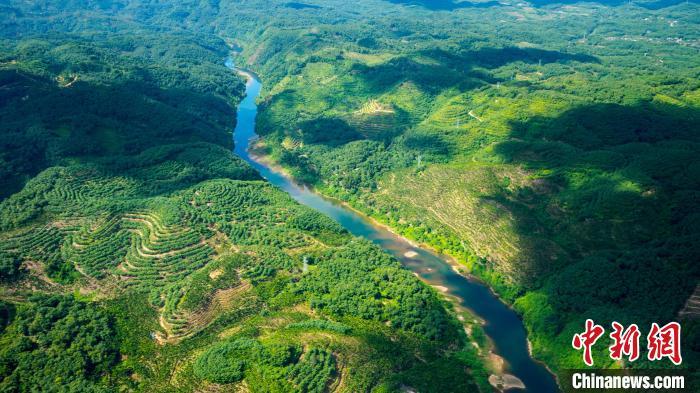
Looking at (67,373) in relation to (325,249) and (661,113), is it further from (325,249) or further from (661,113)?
(661,113)

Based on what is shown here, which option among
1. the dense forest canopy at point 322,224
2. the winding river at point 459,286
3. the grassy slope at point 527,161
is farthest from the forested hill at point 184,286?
the grassy slope at point 527,161

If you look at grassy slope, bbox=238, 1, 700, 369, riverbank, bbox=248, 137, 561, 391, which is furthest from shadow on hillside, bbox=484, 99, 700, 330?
riverbank, bbox=248, 137, 561, 391

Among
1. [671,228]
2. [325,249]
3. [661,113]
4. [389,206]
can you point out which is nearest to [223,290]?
[325,249]

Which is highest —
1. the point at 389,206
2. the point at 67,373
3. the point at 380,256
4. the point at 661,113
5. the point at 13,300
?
the point at 661,113

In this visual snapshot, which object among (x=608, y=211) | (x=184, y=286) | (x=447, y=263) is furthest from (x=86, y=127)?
(x=608, y=211)
